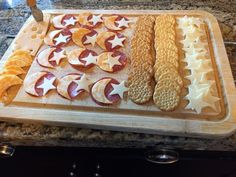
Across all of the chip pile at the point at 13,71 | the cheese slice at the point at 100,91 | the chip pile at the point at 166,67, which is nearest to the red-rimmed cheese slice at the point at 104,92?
the cheese slice at the point at 100,91

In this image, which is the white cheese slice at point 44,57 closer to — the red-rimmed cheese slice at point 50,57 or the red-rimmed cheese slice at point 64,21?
the red-rimmed cheese slice at point 50,57

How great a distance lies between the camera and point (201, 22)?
90 centimetres

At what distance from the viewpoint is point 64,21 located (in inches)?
37.8

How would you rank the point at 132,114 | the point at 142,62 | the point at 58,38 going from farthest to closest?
the point at 58,38 → the point at 142,62 → the point at 132,114

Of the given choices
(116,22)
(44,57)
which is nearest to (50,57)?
(44,57)

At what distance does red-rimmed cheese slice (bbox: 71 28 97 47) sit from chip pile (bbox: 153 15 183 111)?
21 centimetres

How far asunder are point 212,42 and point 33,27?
0.62 m

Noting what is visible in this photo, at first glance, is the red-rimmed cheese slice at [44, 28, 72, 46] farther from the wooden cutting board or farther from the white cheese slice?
the wooden cutting board

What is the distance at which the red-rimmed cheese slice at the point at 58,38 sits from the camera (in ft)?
2.91

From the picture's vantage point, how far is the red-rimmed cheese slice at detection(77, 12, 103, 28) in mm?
943

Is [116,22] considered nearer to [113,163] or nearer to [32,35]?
[32,35]

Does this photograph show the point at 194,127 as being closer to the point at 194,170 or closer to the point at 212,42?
the point at 194,170

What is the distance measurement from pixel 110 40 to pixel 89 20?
0.15 m

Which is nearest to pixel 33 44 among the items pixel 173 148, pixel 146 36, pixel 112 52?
pixel 112 52
